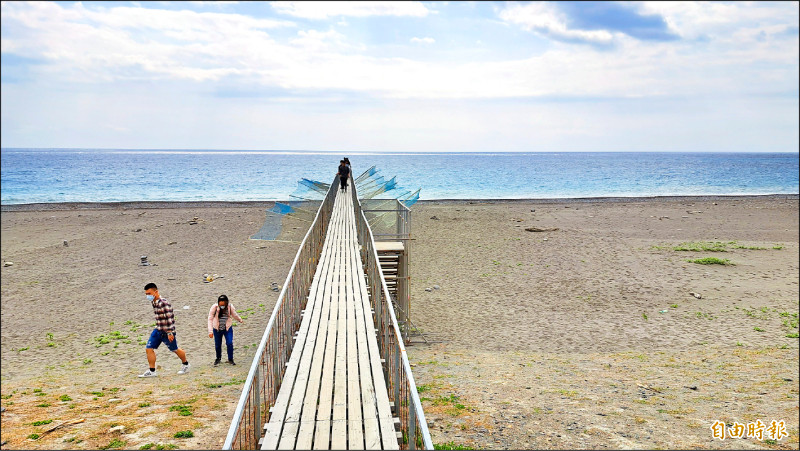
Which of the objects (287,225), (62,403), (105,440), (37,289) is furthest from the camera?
(287,225)

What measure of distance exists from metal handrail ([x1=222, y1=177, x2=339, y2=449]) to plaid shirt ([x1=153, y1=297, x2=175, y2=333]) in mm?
2127

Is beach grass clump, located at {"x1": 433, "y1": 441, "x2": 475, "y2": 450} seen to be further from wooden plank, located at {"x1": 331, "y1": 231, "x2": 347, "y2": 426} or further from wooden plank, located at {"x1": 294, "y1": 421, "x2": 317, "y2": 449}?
wooden plank, located at {"x1": 294, "y1": 421, "x2": 317, "y2": 449}

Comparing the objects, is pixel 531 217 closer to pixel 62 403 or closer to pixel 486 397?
pixel 486 397

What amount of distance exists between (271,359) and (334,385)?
825mm

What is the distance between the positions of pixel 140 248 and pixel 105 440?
54.4 feet

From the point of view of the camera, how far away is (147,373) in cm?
912

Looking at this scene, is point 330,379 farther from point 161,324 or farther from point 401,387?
point 161,324

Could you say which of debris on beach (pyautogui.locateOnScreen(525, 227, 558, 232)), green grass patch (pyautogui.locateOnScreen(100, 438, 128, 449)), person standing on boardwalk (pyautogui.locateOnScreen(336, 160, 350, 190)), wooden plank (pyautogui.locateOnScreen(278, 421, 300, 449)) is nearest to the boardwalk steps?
wooden plank (pyautogui.locateOnScreen(278, 421, 300, 449))

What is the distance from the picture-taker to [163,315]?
8.61 m

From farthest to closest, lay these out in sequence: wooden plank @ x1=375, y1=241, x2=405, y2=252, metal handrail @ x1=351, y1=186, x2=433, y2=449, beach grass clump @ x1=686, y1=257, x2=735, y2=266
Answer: beach grass clump @ x1=686, y1=257, x2=735, y2=266 < wooden plank @ x1=375, y1=241, x2=405, y2=252 < metal handrail @ x1=351, y1=186, x2=433, y2=449

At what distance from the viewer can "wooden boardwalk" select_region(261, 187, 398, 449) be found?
4.24 meters

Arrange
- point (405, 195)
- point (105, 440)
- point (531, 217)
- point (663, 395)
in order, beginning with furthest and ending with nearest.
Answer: point (531, 217)
point (405, 195)
point (663, 395)
point (105, 440)

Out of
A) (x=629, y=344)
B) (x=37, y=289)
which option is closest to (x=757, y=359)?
(x=629, y=344)

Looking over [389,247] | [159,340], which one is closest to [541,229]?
[389,247]
